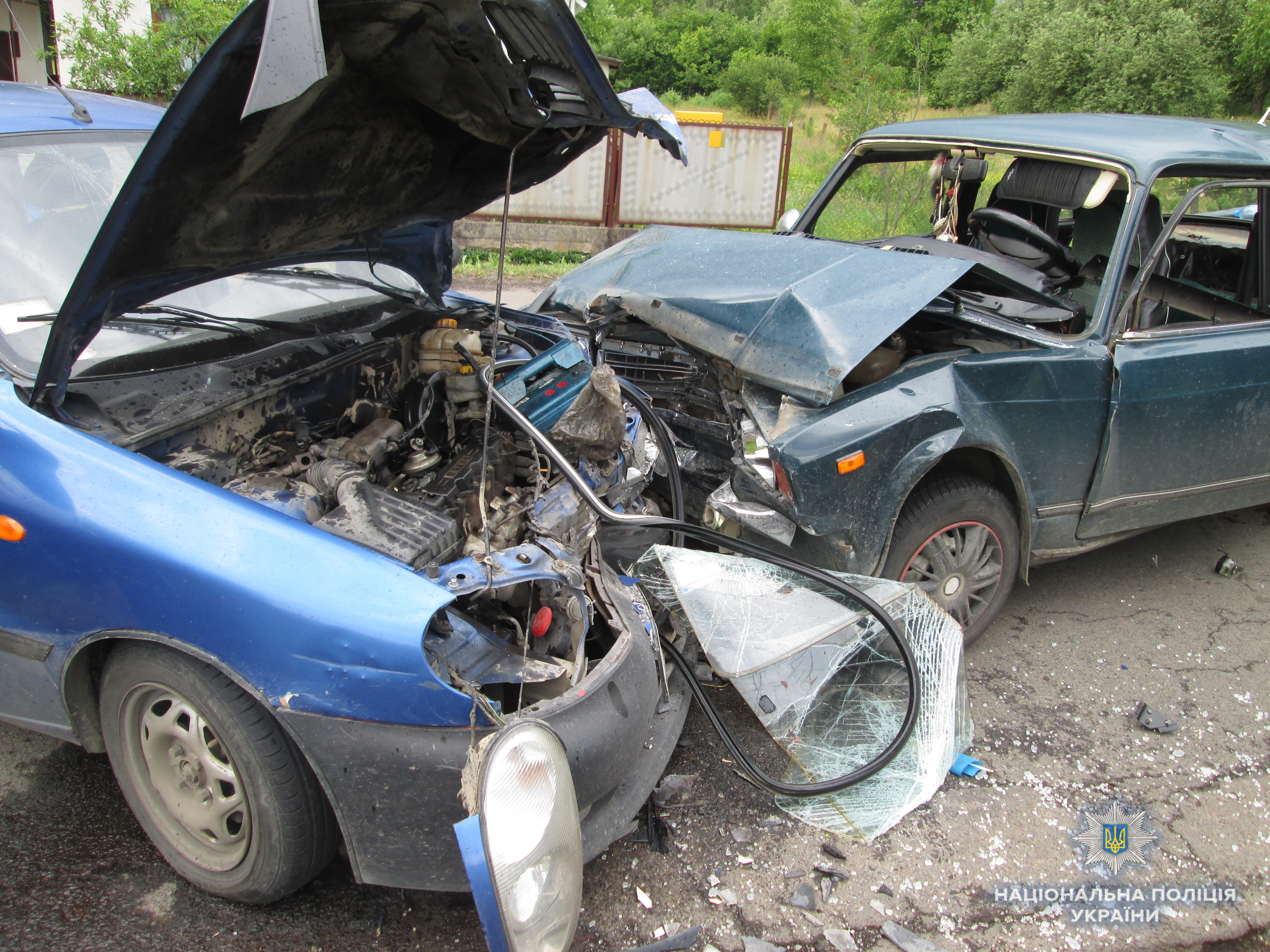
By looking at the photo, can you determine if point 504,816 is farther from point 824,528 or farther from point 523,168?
point 523,168

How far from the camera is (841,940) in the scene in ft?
6.83

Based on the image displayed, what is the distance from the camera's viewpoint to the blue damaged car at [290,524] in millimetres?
1729

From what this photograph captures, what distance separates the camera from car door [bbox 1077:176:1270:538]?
3180mm

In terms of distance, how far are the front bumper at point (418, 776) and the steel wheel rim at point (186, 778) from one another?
12.0 inches

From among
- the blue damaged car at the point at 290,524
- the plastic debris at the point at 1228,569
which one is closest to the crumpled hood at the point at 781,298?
the blue damaged car at the point at 290,524

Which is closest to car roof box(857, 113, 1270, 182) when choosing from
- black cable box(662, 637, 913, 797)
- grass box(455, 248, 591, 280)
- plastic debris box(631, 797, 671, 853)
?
black cable box(662, 637, 913, 797)

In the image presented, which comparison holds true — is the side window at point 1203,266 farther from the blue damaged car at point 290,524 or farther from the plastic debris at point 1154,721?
the blue damaged car at point 290,524

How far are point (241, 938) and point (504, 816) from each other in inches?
38.2

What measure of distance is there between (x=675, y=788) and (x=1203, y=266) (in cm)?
416

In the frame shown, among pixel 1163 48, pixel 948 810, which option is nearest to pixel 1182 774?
pixel 948 810

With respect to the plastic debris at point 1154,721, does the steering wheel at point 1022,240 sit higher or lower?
higher

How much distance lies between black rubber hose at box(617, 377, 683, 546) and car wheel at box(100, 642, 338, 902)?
1655mm

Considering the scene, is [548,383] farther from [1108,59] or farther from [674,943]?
[1108,59]

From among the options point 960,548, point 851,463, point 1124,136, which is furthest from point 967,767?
point 1124,136
